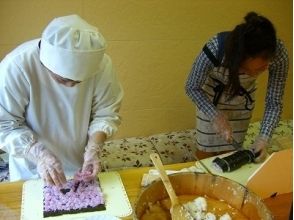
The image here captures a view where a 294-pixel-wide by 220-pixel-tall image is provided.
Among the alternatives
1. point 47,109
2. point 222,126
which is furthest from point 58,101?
point 222,126

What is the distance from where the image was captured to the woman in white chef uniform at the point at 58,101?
1170 mm

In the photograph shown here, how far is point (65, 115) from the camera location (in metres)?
1.41

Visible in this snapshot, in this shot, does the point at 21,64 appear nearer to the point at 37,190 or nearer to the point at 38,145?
the point at 38,145

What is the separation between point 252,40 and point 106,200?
83 cm

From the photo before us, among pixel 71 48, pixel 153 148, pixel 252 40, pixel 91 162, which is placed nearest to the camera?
pixel 71 48

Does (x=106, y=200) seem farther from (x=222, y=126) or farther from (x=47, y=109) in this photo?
(x=222, y=126)

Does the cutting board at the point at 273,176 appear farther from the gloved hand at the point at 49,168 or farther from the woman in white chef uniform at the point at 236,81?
the gloved hand at the point at 49,168

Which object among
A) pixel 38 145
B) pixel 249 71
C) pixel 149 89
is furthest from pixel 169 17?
pixel 38 145

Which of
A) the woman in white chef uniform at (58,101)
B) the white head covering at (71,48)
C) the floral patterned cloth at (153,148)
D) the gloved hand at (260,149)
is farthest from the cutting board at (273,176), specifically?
the floral patterned cloth at (153,148)

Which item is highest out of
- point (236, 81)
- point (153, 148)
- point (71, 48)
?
point (71, 48)

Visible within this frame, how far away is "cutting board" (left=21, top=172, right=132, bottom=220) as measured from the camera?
1123 millimetres

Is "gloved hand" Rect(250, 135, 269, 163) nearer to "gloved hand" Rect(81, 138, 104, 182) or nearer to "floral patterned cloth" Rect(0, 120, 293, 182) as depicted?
"gloved hand" Rect(81, 138, 104, 182)

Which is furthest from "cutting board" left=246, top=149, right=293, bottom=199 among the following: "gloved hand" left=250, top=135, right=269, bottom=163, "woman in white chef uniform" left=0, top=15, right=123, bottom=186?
"woman in white chef uniform" left=0, top=15, right=123, bottom=186

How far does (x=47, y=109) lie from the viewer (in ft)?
4.50
